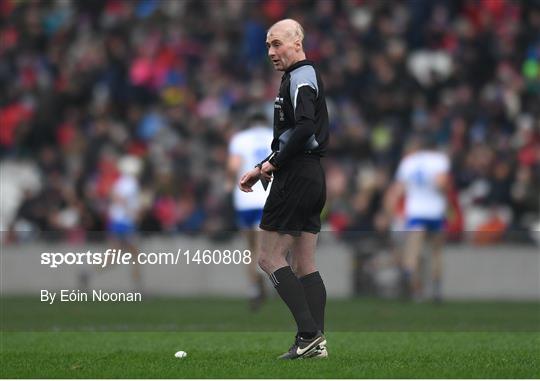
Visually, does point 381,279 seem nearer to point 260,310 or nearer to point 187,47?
point 260,310

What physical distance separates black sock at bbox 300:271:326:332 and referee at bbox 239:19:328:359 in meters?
0.07

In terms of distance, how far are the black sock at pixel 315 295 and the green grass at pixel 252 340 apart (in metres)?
0.31

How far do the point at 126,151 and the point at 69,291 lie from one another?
976 cm

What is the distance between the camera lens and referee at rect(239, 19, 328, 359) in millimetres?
9328

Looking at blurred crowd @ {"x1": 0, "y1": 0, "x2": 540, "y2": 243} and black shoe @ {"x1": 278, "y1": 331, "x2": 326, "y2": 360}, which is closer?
black shoe @ {"x1": 278, "y1": 331, "x2": 326, "y2": 360}

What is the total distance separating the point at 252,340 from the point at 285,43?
3.15m

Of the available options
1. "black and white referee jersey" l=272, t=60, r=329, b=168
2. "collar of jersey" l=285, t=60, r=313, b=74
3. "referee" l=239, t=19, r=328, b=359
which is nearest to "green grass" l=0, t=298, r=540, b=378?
"referee" l=239, t=19, r=328, b=359

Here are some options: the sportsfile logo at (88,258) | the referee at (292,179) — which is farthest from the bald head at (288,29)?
the sportsfile logo at (88,258)

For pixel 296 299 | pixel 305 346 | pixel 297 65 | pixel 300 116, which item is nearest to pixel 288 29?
pixel 297 65

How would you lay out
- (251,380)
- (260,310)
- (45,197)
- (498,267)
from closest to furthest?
1. (251,380)
2. (260,310)
3. (498,267)
4. (45,197)

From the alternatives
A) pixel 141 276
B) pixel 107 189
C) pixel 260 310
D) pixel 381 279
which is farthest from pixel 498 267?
pixel 107 189

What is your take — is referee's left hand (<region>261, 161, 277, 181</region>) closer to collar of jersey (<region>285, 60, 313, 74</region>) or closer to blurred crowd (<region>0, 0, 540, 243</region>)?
collar of jersey (<region>285, 60, 313, 74</region>)

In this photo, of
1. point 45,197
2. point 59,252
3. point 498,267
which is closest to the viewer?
point 59,252

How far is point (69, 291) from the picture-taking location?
480 inches
